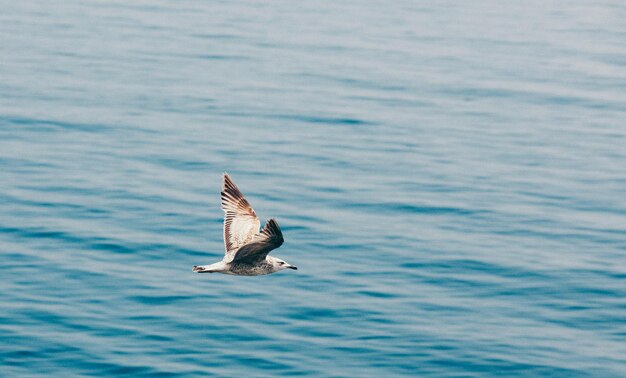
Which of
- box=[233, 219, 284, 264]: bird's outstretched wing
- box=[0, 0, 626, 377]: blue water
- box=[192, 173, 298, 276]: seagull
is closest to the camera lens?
box=[233, 219, 284, 264]: bird's outstretched wing

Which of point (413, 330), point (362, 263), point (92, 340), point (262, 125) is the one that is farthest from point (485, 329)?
point (262, 125)

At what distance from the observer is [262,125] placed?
4009cm

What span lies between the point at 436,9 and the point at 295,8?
25.0 feet

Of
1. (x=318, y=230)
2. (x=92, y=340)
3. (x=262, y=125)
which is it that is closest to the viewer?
(x=92, y=340)

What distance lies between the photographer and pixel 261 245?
57.2 ft

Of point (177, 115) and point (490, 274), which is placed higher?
point (177, 115)

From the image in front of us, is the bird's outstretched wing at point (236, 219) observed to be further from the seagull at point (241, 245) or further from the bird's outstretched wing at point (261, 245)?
the bird's outstretched wing at point (261, 245)

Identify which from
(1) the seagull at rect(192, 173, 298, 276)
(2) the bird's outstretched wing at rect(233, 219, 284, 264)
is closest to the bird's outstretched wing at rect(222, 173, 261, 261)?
(1) the seagull at rect(192, 173, 298, 276)

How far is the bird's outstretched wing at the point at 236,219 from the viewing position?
18391 mm

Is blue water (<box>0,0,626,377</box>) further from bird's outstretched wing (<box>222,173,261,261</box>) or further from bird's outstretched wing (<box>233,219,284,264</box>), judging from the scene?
bird's outstretched wing (<box>233,219,284,264</box>)

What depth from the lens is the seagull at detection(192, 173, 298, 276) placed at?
58.1ft

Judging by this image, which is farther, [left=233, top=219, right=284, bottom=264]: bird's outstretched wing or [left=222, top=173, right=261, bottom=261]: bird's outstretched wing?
[left=222, top=173, right=261, bottom=261]: bird's outstretched wing

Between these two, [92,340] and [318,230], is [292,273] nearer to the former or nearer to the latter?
[318,230]

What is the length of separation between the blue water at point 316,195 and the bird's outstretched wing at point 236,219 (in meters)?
5.74
